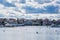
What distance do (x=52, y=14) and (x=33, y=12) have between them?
0.21m

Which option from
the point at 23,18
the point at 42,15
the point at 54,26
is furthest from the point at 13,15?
the point at 54,26

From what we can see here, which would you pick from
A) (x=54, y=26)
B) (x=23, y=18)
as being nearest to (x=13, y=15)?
(x=23, y=18)

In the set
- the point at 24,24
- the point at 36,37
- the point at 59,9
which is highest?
the point at 59,9

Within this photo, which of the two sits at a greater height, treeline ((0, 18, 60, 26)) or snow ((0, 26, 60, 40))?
treeline ((0, 18, 60, 26))

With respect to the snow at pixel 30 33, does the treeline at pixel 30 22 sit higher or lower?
higher

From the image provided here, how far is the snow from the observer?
235 cm

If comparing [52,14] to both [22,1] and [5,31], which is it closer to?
[22,1]

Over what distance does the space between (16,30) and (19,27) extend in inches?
1.9

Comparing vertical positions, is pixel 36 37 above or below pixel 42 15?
below

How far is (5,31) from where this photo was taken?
2381 mm

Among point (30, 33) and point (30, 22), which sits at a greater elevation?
point (30, 22)

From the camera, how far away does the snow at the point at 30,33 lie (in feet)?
7.70

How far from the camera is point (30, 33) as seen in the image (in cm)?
238

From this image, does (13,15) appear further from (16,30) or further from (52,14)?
(52,14)
